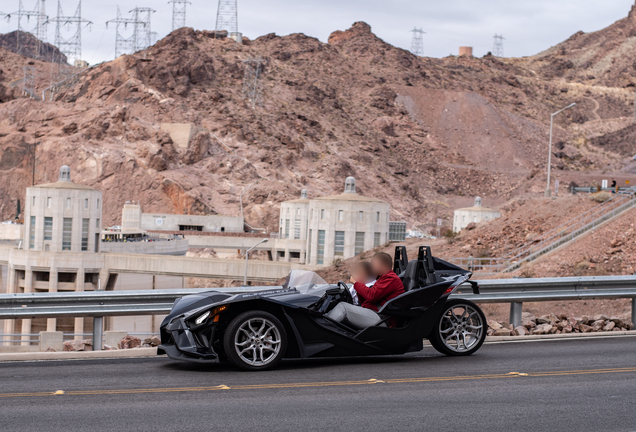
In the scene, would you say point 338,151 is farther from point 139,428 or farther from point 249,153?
point 139,428

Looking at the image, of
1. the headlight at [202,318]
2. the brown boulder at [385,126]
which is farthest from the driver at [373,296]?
the brown boulder at [385,126]

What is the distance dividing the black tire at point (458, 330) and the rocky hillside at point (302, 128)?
2783 inches

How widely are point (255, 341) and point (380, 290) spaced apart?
1.58 m

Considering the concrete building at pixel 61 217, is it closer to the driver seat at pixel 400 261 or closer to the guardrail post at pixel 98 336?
the guardrail post at pixel 98 336

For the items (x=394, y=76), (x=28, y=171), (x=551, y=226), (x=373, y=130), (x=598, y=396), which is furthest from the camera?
(x=394, y=76)

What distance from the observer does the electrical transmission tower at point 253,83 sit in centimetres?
11225

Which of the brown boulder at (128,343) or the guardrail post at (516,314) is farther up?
the guardrail post at (516,314)

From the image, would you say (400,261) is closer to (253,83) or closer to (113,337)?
(113,337)

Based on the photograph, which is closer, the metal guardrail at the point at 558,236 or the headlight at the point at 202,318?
the headlight at the point at 202,318

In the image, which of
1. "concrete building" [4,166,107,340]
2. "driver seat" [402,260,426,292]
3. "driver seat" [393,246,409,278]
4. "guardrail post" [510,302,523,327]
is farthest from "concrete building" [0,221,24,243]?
"driver seat" [402,260,426,292]

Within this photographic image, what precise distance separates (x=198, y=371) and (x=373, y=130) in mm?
118646

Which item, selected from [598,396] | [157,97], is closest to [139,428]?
[598,396]

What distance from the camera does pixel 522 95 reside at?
497 ft

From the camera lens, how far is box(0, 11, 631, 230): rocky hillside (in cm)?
8250
